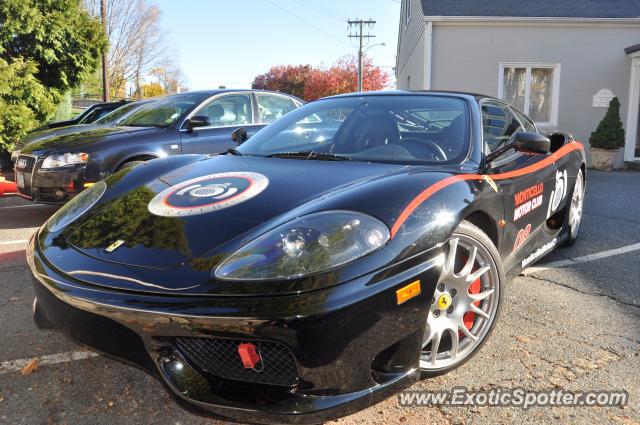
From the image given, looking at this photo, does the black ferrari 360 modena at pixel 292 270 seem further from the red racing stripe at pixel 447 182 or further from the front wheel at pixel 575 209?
the front wheel at pixel 575 209

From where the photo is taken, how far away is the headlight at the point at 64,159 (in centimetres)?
507

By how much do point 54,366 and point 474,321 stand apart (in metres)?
2.00

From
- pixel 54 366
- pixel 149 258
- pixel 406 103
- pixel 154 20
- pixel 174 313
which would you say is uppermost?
pixel 154 20

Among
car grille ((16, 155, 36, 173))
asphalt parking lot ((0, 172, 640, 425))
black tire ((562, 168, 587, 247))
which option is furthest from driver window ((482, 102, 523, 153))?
car grille ((16, 155, 36, 173))

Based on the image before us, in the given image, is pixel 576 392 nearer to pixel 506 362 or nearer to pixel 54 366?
pixel 506 362

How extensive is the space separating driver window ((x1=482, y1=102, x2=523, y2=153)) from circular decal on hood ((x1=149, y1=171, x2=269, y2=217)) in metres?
1.37

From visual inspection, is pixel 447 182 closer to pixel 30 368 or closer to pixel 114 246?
pixel 114 246

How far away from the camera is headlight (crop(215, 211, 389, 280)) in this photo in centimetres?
170

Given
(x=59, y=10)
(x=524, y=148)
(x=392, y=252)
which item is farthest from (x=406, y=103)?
(x=59, y=10)

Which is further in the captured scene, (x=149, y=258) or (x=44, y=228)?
(x=44, y=228)

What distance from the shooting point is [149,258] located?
A: 72.9 inches

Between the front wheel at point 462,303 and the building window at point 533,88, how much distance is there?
1065 cm

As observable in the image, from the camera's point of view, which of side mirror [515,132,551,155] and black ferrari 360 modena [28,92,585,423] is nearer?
black ferrari 360 modena [28,92,585,423]

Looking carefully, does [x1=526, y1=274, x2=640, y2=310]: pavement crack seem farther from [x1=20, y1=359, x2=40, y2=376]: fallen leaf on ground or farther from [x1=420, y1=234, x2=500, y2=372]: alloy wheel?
[x1=20, y1=359, x2=40, y2=376]: fallen leaf on ground
